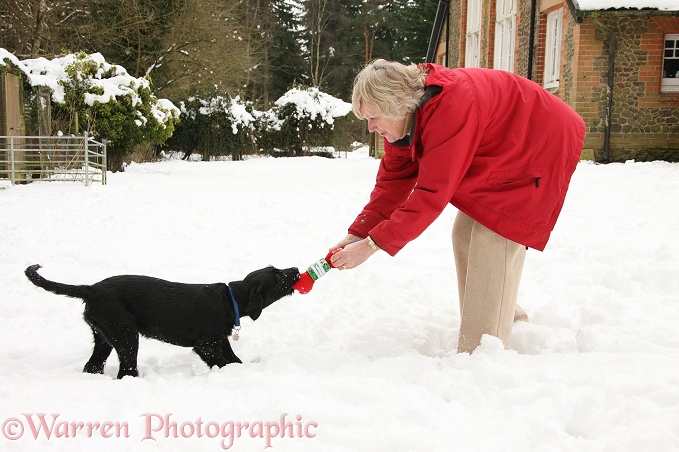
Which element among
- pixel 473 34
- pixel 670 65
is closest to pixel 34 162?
pixel 670 65

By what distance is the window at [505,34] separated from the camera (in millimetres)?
17234

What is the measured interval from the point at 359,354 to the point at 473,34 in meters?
18.7

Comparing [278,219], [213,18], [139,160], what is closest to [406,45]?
[213,18]

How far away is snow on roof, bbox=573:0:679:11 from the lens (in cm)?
1277

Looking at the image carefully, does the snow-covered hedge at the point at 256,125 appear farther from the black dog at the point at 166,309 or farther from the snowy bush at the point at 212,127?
the black dog at the point at 166,309

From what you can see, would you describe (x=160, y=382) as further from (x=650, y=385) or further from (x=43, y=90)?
(x=43, y=90)

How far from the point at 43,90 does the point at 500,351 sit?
14369mm

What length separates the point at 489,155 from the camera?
3186mm

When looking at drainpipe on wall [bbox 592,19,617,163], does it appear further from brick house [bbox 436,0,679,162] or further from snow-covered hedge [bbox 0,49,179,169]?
snow-covered hedge [bbox 0,49,179,169]

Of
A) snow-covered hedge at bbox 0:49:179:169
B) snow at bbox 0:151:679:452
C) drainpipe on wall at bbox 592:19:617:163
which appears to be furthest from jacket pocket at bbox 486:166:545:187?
snow-covered hedge at bbox 0:49:179:169

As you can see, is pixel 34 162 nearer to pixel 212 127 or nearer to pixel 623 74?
pixel 623 74

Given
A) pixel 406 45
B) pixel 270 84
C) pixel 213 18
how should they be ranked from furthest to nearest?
pixel 270 84
pixel 406 45
pixel 213 18

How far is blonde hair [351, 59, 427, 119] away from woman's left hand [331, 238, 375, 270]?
68 cm

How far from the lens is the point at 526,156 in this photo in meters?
3.19
